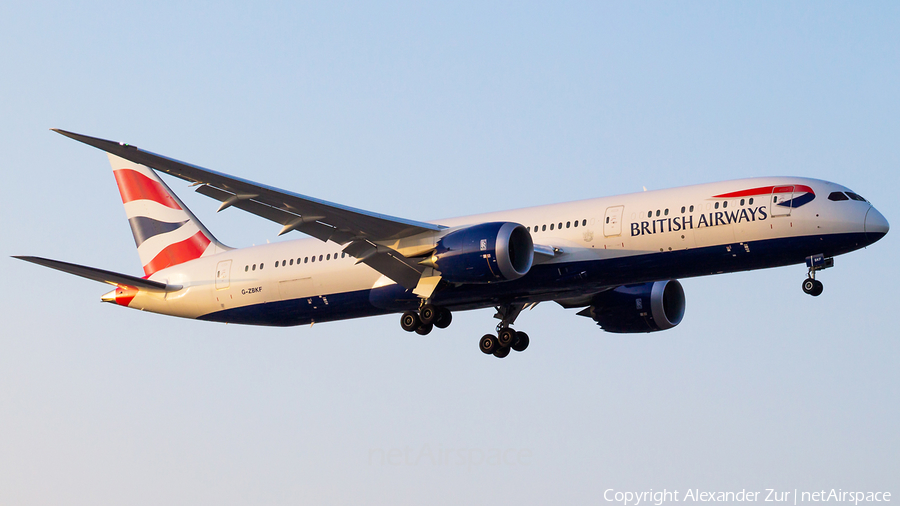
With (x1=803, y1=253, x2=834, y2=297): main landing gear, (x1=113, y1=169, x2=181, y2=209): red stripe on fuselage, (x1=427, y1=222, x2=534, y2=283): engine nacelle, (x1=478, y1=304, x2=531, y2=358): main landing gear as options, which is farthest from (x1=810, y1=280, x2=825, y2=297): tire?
(x1=113, y1=169, x2=181, y2=209): red stripe on fuselage

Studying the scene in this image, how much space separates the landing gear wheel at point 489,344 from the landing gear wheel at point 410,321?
3.74 metres

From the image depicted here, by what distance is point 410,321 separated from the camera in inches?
1393

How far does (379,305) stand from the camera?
35.7m

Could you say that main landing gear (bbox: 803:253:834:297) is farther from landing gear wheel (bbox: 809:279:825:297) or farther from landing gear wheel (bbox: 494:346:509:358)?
landing gear wheel (bbox: 494:346:509:358)

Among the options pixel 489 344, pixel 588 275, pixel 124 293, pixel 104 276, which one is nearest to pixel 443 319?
pixel 489 344

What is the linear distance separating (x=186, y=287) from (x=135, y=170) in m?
6.63

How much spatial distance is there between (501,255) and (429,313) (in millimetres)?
4926

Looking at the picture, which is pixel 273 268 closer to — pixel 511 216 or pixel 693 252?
pixel 511 216

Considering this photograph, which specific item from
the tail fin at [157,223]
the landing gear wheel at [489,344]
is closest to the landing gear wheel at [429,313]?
the landing gear wheel at [489,344]

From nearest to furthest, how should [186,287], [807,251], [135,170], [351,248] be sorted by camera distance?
[807,251], [351,248], [186,287], [135,170]

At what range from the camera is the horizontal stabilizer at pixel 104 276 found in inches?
1319

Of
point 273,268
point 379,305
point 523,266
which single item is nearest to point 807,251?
point 523,266

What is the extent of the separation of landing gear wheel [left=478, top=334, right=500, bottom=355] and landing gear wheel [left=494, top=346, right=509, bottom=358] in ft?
0.43

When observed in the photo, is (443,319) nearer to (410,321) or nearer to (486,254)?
(410,321)
